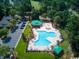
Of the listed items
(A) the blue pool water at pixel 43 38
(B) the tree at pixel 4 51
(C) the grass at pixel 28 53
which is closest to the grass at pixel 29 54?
(C) the grass at pixel 28 53

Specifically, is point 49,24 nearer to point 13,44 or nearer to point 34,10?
point 34,10

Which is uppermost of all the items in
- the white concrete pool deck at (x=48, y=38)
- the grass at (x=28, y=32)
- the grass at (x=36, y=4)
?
the grass at (x=36, y=4)

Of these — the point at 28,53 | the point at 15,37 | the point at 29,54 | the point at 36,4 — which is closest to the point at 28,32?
the point at 15,37

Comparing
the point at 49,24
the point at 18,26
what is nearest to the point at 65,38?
the point at 49,24

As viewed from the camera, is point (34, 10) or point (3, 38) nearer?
point (3, 38)

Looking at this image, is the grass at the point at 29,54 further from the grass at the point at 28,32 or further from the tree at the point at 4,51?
the grass at the point at 28,32

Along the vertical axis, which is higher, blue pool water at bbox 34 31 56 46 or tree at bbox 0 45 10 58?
tree at bbox 0 45 10 58

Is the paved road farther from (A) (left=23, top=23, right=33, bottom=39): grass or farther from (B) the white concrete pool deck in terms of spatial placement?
(B) the white concrete pool deck

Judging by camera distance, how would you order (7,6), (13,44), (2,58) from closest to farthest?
1. (2,58)
2. (13,44)
3. (7,6)

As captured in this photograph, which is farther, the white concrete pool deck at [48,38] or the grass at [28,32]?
the grass at [28,32]

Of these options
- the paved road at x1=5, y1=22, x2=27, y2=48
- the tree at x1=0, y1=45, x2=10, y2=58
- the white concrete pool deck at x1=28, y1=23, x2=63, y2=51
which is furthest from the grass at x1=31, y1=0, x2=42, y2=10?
the tree at x1=0, y1=45, x2=10, y2=58

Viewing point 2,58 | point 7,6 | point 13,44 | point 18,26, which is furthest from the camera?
point 7,6
